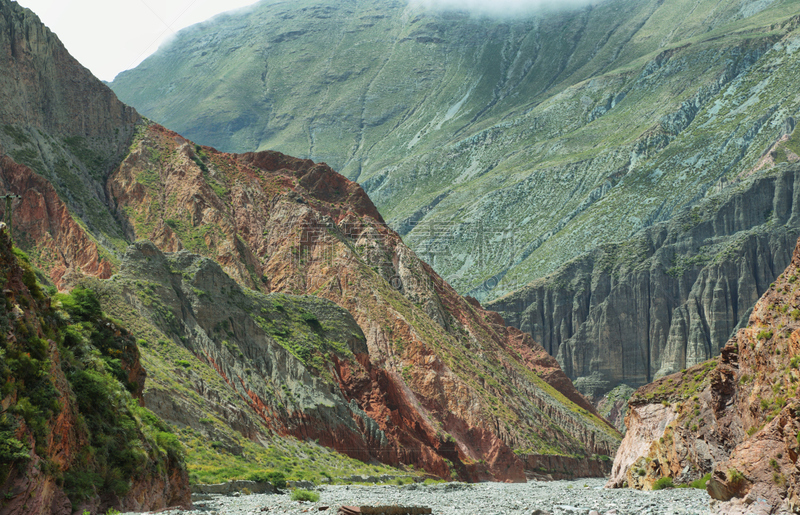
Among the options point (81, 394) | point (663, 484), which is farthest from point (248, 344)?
point (81, 394)

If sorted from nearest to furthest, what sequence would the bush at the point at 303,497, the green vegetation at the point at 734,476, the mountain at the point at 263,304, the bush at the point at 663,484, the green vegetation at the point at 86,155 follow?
the green vegetation at the point at 734,476
the bush at the point at 303,497
the bush at the point at 663,484
the mountain at the point at 263,304
the green vegetation at the point at 86,155

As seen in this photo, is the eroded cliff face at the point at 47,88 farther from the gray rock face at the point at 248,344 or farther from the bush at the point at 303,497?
the bush at the point at 303,497

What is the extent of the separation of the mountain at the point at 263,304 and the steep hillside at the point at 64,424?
14.3m

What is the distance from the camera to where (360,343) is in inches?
3243

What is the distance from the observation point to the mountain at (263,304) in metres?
61.3

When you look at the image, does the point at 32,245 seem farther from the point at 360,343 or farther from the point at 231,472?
the point at 231,472

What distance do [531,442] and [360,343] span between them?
23.2 meters

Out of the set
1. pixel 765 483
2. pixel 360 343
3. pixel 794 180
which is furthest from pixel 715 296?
pixel 765 483

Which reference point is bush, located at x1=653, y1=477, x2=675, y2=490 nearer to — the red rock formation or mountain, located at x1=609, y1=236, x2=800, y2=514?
mountain, located at x1=609, y1=236, x2=800, y2=514

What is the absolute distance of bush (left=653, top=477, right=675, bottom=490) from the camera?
4375cm

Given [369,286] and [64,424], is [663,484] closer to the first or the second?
[64,424]

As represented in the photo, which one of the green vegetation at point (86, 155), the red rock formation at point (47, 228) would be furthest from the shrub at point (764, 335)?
the green vegetation at point (86, 155)

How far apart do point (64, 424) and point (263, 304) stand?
2165 inches

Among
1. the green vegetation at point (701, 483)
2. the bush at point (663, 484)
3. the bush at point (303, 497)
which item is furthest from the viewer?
the bush at point (663, 484)
